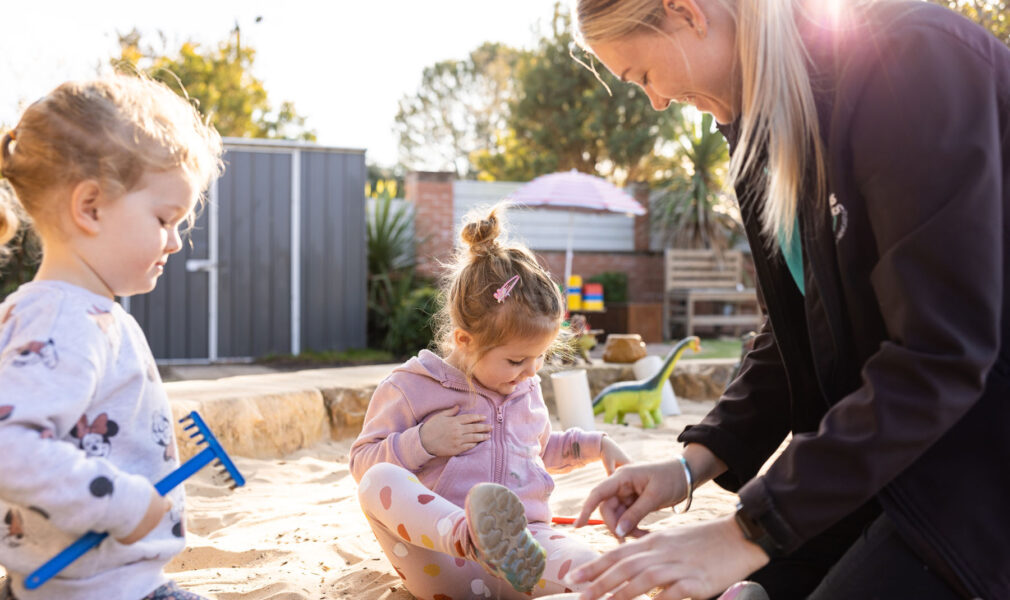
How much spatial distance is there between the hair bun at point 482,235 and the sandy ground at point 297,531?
36.0 inches

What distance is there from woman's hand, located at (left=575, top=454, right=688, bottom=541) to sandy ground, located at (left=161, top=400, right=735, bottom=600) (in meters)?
0.65

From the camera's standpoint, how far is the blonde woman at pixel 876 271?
1.21 m

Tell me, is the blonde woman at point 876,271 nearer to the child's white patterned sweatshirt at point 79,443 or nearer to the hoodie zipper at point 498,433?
the child's white patterned sweatshirt at point 79,443

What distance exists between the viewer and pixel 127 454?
57.4 inches

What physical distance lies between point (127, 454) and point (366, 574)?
106 centimetres

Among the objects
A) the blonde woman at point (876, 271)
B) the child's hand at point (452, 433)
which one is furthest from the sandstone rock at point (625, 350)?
the blonde woman at point (876, 271)

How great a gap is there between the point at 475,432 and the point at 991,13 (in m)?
3.76

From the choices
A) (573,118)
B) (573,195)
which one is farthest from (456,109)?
(573,195)

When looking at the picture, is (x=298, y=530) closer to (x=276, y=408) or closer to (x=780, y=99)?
(x=276, y=408)

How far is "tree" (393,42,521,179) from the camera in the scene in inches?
1339

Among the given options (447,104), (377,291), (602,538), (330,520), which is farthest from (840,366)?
(447,104)

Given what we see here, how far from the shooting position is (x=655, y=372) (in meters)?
5.79

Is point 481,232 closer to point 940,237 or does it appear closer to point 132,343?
point 132,343

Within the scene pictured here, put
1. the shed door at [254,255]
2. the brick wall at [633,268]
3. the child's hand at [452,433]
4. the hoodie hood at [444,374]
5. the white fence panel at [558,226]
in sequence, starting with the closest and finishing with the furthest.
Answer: the child's hand at [452,433] → the hoodie hood at [444,374] → the shed door at [254,255] → the white fence panel at [558,226] → the brick wall at [633,268]
